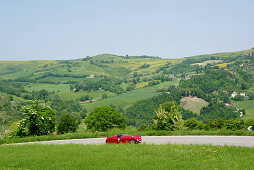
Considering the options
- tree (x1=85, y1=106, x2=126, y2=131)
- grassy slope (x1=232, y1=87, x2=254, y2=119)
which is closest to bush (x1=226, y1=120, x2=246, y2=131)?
tree (x1=85, y1=106, x2=126, y2=131)

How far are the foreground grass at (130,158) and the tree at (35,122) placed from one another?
37.6ft

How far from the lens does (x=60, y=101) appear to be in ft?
649

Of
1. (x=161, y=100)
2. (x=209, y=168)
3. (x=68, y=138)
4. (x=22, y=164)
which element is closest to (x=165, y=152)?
(x=209, y=168)

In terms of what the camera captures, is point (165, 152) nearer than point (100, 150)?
Yes

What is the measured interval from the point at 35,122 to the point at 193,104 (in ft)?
473

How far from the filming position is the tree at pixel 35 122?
114 feet

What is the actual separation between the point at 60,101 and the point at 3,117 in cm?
7402

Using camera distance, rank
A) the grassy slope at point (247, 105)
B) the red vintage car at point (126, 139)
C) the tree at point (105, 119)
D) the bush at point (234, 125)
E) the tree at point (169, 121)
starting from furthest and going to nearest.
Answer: the grassy slope at point (247, 105) < the tree at point (105, 119) < the tree at point (169, 121) < the bush at point (234, 125) < the red vintage car at point (126, 139)

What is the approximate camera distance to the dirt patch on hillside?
162 meters

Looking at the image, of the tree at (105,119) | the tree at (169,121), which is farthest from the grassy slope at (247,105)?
the tree at (169,121)

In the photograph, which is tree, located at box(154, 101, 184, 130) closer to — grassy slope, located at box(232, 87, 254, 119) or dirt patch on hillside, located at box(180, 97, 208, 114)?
grassy slope, located at box(232, 87, 254, 119)

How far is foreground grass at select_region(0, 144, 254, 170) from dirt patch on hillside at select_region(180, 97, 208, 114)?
143 metres

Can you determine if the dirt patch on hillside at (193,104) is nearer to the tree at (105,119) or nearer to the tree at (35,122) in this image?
the tree at (105,119)

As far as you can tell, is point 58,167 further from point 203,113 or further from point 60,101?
point 60,101
